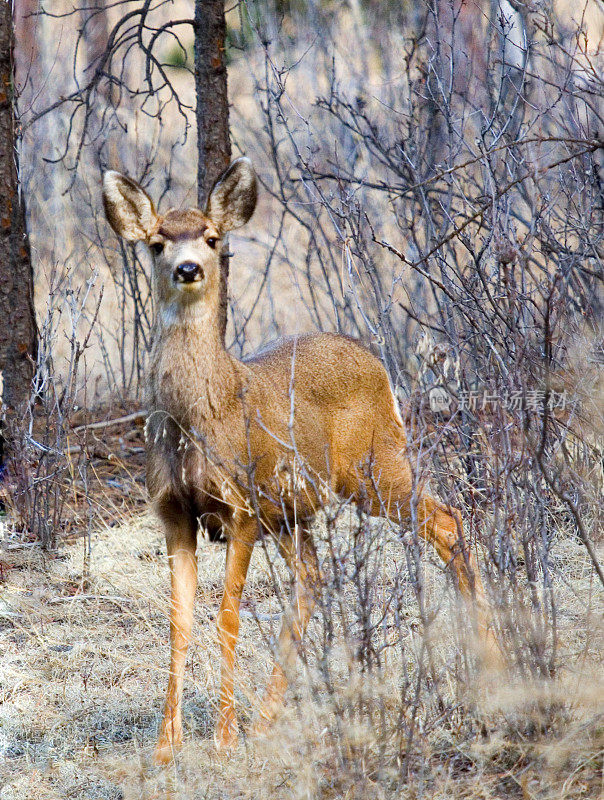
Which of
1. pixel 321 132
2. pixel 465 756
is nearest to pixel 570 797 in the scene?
pixel 465 756

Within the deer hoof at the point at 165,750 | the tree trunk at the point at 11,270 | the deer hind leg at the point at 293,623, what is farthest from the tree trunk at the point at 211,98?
the deer hoof at the point at 165,750

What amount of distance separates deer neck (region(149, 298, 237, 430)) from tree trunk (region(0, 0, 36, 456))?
3399 millimetres

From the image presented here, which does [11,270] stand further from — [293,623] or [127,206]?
[293,623]

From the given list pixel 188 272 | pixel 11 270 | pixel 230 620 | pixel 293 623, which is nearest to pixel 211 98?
pixel 11 270

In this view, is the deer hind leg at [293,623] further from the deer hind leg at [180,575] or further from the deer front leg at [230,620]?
the deer hind leg at [180,575]

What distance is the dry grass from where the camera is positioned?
320 centimetres

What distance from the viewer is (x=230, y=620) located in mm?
4402

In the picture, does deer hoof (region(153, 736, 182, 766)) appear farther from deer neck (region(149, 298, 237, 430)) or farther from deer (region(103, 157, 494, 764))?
deer neck (region(149, 298, 237, 430))

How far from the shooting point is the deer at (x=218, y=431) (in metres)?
4.32

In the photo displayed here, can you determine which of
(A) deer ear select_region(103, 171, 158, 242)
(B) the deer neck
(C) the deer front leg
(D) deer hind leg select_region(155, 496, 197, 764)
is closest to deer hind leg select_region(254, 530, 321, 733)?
(C) the deer front leg

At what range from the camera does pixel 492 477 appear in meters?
3.77

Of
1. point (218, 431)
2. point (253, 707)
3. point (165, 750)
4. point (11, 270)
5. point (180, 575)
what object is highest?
point (11, 270)

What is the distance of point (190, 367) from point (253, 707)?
1.46 m

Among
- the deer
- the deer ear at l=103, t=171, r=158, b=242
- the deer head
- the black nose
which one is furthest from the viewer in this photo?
the deer ear at l=103, t=171, r=158, b=242
